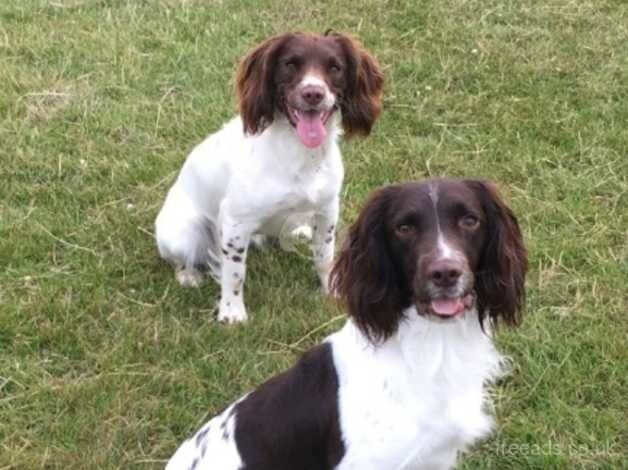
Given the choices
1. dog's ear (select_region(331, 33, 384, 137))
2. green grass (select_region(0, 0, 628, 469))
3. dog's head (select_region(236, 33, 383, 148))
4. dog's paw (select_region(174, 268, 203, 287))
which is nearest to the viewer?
green grass (select_region(0, 0, 628, 469))

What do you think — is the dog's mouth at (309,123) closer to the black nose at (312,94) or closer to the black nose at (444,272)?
the black nose at (312,94)

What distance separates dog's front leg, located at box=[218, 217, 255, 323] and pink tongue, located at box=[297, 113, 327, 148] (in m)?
0.52

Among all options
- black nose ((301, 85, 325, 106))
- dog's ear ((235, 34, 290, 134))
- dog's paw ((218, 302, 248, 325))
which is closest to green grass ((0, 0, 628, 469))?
dog's paw ((218, 302, 248, 325))

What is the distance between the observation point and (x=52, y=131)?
19.4 ft

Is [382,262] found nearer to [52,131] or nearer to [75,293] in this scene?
[75,293]

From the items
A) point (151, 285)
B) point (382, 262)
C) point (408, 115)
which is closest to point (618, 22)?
point (408, 115)

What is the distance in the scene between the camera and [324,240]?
4.53 metres

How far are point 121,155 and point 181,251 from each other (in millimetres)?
1197

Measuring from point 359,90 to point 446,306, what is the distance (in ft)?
5.55

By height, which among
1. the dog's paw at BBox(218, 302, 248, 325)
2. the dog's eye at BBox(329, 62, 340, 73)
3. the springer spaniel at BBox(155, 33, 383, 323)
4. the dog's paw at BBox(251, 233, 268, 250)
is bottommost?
the dog's paw at BBox(218, 302, 248, 325)

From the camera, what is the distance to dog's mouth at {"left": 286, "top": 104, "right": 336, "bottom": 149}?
13.1 ft

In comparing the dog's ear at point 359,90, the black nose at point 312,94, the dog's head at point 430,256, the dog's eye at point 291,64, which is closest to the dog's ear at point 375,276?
the dog's head at point 430,256

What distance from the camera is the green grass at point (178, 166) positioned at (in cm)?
387

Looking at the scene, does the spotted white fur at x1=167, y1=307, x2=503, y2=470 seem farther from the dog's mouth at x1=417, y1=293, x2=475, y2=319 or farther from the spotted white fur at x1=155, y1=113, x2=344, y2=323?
the spotted white fur at x1=155, y1=113, x2=344, y2=323
